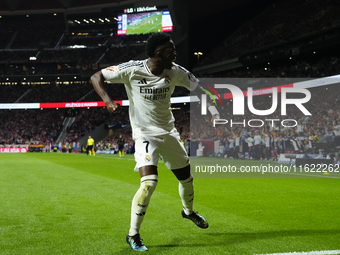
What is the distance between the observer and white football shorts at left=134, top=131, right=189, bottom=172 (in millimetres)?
4301

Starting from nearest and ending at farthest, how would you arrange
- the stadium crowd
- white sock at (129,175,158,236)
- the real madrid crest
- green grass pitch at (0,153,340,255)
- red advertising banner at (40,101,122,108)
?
green grass pitch at (0,153,340,255)
white sock at (129,175,158,236)
the real madrid crest
the stadium crowd
red advertising banner at (40,101,122,108)

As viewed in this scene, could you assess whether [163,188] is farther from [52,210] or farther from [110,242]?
[110,242]

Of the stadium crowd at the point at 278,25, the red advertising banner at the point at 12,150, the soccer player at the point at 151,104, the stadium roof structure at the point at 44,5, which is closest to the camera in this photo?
the soccer player at the point at 151,104

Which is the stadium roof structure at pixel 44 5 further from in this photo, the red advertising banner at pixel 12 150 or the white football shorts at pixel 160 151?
the white football shorts at pixel 160 151

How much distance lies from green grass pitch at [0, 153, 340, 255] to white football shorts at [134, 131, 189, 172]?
3.01ft

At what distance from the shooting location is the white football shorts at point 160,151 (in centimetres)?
430

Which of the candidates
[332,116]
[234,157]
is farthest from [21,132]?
[332,116]

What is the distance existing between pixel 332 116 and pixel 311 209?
64.1ft

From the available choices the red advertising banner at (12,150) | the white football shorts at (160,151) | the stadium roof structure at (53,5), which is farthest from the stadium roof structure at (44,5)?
the white football shorts at (160,151)

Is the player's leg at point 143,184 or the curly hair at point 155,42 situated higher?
the curly hair at point 155,42

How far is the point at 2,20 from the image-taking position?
219ft

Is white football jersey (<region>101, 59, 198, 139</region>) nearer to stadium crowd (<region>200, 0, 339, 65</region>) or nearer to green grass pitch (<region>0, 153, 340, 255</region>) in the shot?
green grass pitch (<region>0, 153, 340, 255</region>)

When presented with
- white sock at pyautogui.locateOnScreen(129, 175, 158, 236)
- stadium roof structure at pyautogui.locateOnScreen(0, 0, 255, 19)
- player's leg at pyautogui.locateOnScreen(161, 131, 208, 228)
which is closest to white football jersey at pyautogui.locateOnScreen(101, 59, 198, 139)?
player's leg at pyautogui.locateOnScreen(161, 131, 208, 228)

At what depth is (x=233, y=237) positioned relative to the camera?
14.4 ft
